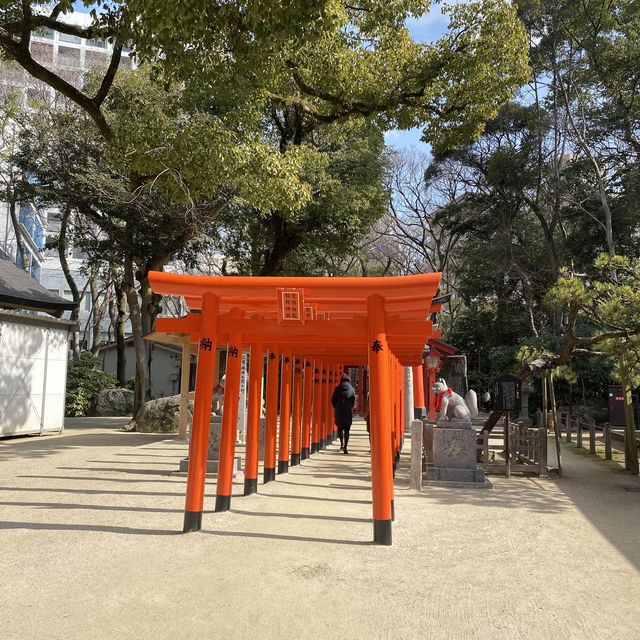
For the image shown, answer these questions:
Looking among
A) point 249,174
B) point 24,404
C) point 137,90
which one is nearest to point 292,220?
point 137,90

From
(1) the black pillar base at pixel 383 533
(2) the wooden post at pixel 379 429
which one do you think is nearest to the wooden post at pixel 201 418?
(2) the wooden post at pixel 379 429

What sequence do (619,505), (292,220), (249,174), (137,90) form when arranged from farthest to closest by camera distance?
1. (292,220)
2. (137,90)
3. (249,174)
4. (619,505)

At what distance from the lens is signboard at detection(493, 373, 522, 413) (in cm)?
986

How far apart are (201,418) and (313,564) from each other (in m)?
1.90

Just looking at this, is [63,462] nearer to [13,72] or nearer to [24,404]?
[24,404]

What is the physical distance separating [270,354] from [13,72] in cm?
2041

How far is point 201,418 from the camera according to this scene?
19.3 feet

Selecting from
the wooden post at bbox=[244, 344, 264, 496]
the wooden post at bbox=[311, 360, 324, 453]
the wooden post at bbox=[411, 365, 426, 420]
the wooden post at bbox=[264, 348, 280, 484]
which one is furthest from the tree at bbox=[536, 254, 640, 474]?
the wooden post at bbox=[411, 365, 426, 420]

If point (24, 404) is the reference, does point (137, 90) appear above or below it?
above

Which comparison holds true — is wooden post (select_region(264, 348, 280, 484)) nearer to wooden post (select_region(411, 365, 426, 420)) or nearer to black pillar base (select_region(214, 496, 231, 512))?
black pillar base (select_region(214, 496, 231, 512))

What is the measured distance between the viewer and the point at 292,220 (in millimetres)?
17016

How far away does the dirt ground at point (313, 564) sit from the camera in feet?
11.6

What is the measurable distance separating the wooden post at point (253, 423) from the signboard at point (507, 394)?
14.2ft

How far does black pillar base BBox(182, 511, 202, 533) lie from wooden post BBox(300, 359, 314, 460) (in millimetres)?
5668
